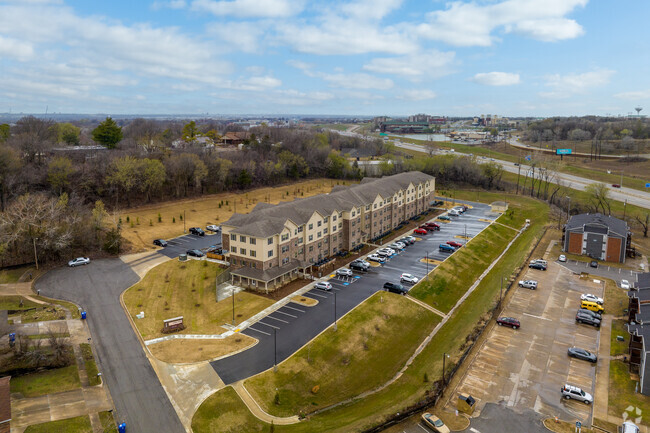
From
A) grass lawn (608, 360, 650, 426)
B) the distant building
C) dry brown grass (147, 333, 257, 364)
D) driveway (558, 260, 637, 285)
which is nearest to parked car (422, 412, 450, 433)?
grass lawn (608, 360, 650, 426)

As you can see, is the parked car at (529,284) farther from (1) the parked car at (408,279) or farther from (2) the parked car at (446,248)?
(1) the parked car at (408,279)

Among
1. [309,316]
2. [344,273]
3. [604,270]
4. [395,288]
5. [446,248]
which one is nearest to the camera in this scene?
[309,316]

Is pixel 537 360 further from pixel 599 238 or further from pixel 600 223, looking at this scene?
pixel 600 223

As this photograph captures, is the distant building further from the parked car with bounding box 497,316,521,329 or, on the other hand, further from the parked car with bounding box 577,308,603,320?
the parked car with bounding box 497,316,521,329

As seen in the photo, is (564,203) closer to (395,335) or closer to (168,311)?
(395,335)

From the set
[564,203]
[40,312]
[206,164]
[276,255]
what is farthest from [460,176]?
[40,312]

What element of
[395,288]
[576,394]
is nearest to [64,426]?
[395,288]
